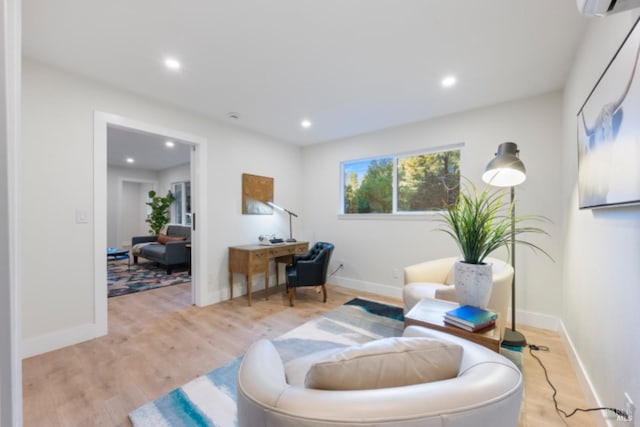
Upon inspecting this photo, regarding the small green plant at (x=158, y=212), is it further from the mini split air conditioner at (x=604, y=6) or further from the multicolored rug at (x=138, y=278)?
the mini split air conditioner at (x=604, y=6)

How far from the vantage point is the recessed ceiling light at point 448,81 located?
230 centimetres

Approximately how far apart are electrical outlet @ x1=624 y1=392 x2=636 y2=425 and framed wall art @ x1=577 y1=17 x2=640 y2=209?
2.74 feet

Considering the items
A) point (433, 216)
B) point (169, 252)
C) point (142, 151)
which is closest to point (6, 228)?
point (433, 216)

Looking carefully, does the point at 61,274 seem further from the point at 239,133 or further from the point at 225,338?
the point at 239,133

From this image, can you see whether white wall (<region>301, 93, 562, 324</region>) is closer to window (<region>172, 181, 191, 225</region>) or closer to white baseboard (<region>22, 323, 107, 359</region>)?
white baseboard (<region>22, 323, 107, 359</region>)

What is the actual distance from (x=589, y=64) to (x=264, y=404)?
2.59m

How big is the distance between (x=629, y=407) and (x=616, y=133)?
3.89 feet

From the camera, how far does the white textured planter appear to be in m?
1.58

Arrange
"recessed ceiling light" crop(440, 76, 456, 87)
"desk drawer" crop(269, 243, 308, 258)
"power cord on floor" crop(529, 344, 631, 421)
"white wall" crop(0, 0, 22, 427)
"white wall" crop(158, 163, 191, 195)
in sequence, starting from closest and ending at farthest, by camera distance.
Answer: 1. "white wall" crop(0, 0, 22, 427)
2. "power cord on floor" crop(529, 344, 631, 421)
3. "recessed ceiling light" crop(440, 76, 456, 87)
4. "desk drawer" crop(269, 243, 308, 258)
5. "white wall" crop(158, 163, 191, 195)

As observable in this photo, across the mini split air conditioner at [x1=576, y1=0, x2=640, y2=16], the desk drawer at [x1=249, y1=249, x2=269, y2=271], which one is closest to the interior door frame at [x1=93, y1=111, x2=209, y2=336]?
the desk drawer at [x1=249, y1=249, x2=269, y2=271]

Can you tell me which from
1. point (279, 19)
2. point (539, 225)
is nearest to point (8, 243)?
point (279, 19)

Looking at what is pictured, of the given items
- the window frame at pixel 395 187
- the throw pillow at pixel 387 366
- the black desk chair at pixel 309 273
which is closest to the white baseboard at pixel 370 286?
the black desk chair at pixel 309 273

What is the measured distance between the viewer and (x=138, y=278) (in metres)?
4.48

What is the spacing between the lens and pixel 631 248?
3.62 ft
